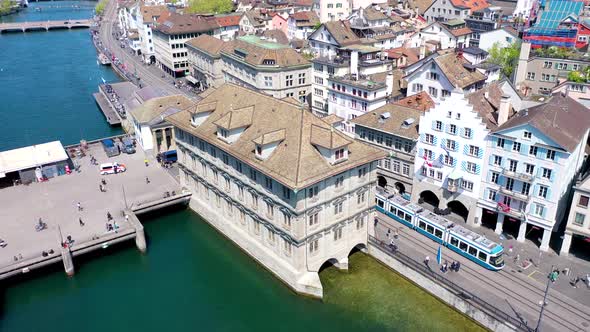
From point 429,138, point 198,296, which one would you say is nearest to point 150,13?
point 429,138

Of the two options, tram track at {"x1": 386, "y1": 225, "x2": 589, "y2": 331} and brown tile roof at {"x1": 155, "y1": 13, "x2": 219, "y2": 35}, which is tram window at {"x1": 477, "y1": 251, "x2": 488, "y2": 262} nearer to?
tram track at {"x1": 386, "y1": 225, "x2": 589, "y2": 331}

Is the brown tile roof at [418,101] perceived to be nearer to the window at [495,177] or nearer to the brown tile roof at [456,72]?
the brown tile roof at [456,72]

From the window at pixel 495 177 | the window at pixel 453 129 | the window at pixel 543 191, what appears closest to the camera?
the window at pixel 543 191

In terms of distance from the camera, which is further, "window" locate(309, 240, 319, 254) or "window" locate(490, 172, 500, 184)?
"window" locate(490, 172, 500, 184)

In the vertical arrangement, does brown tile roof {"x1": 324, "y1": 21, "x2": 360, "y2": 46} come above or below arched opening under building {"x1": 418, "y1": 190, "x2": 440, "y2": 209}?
above

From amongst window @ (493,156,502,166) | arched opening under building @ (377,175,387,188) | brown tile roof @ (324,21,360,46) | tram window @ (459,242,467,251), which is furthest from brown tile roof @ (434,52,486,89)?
brown tile roof @ (324,21,360,46)

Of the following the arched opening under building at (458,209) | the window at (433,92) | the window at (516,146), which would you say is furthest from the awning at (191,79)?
the window at (516,146)

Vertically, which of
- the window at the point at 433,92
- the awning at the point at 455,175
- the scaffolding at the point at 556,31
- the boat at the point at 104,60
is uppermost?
the scaffolding at the point at 556,31
